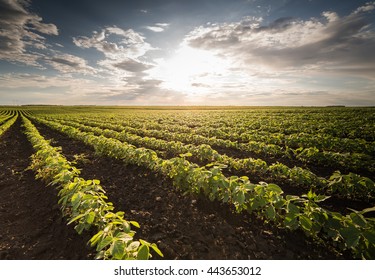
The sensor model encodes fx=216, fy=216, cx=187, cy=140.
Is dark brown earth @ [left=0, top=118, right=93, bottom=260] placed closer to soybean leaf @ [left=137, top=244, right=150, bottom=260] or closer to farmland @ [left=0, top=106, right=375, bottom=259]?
farmland @ [left=0, top=106, right=375, bottom=259]

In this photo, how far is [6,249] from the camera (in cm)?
332

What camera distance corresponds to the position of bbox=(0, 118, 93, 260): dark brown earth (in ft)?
10.5

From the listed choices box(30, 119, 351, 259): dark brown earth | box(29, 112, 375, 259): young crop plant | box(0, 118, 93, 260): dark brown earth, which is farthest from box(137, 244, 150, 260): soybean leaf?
→ box(29, 112, 375, 259): young crop plant

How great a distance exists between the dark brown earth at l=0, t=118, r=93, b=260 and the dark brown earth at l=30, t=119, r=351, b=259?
3.42 feet

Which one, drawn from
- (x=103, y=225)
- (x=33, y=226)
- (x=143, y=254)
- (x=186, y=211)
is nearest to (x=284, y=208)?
(x=186, y=211)

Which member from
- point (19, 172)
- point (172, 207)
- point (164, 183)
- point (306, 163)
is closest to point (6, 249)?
point (172, 207)

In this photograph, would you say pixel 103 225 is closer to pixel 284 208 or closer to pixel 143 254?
pixel 143 254

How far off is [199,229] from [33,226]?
3.01m

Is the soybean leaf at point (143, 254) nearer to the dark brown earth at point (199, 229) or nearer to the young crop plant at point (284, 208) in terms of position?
the dark brown earth at point (199, 229)

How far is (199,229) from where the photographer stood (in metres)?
3.72

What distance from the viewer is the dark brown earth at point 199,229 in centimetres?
315
